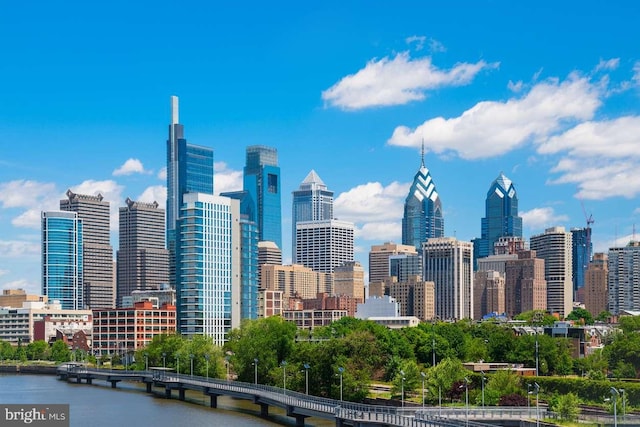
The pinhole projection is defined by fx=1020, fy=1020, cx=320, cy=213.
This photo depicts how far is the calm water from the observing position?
11319cm

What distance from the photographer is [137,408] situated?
132625 millimetres

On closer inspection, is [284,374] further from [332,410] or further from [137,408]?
[332,410]

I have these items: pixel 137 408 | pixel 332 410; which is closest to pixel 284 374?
pixel 137 408

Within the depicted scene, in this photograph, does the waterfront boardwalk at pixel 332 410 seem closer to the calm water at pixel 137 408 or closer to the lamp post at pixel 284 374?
the lamp post at pixel 284 374

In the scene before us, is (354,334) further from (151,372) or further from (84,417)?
(151,372)

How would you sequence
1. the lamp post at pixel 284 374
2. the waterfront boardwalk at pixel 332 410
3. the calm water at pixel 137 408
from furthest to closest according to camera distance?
the lamp post at pixel 284 374, the calm water at pixel 137 408, the waterfront boardwalk at pixel 332 410

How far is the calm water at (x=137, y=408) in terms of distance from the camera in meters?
113

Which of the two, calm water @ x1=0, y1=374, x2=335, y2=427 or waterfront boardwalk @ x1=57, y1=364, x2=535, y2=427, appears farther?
calm water @ x1=0, y1=374, x2=335, y2=427

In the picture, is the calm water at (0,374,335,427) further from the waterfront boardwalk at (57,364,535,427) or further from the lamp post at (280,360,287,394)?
the lamp post at (280,360,287,394)

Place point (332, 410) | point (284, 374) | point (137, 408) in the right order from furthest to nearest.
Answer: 1. point (137, 408)
2. point (284, 374)
3. point (332, 410)

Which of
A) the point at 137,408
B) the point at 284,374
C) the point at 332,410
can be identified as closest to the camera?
the point at 332,410

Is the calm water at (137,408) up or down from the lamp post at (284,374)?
down

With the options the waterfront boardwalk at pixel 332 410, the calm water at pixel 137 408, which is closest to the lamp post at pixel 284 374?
the waterfront boardwalk at pixel 332 410

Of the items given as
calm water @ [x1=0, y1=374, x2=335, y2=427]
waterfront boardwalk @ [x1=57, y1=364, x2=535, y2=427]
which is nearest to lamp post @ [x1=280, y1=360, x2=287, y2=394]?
waterfront boardwalk @ [x1=57, y1=364, x2=535, y2=427]
